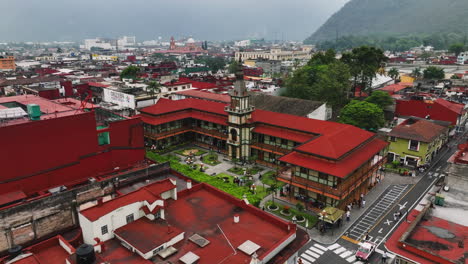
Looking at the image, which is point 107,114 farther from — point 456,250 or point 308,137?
point 456,250

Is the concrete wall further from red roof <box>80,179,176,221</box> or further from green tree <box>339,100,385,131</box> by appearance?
green tree <box>339,100,385,131</box>

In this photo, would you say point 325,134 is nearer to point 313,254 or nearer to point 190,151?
point 313,254

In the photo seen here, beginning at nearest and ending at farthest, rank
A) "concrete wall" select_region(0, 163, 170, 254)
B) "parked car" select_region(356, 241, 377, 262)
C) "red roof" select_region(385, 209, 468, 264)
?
1. "red roof" select_region(385, 209, 468, 264)
2. "concrete wall" select_region(0, 163, 170, 254)
3. "parked car" select_region(356, 241, 377, 262)

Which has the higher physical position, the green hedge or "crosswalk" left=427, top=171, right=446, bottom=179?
"crosswalk" left=427, top=171, right=446, bottom=179

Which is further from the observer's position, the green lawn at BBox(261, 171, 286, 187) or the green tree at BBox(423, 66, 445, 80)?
the green tree at BBox(423, 66, 445, 80)

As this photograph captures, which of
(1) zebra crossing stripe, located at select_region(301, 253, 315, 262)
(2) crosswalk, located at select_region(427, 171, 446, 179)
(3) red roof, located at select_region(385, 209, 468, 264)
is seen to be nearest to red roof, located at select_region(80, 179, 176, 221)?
(1) zebra crossing stripe, located at select_region(301, 253, 315, 262)

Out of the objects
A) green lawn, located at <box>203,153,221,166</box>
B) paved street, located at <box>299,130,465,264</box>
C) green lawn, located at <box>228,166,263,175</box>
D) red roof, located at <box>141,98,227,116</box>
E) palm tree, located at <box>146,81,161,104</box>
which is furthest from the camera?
palm tree, located at <box>146,81,161,104</box>

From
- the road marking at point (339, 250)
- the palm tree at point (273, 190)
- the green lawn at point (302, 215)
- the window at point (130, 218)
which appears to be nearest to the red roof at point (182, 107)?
the palm tree at point (273, 190)

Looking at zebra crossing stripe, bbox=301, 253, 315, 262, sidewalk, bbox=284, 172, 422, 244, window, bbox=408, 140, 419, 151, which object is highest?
window, bbox=408, 140, 419, 151
